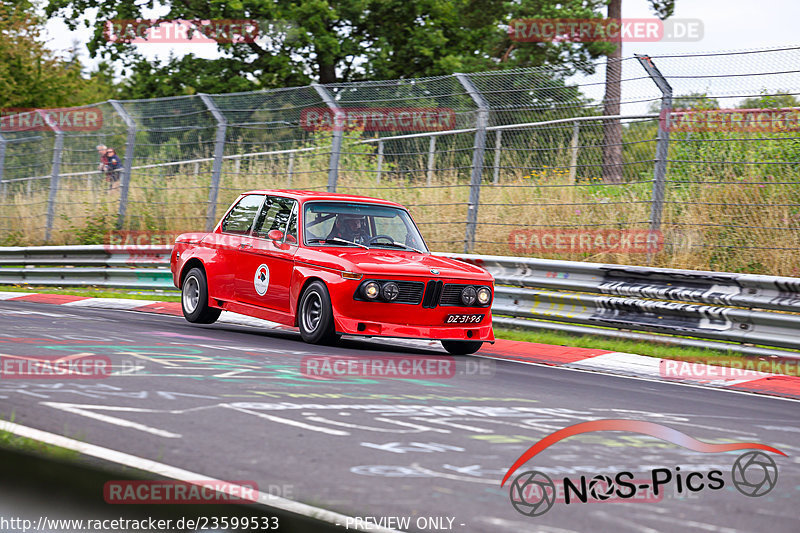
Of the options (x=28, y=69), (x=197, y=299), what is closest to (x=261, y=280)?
→ (x=197, y=299)

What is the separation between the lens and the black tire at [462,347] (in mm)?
10453

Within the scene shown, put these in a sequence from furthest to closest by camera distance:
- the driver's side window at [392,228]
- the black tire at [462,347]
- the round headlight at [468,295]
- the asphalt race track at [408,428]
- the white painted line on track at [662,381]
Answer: the driver's side window at [392,228], the black tire at [462,347], the round headlight at [468,295], the white painted line on track at [662,381], the asphalt race track at [408,428]

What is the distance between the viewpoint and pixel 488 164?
45.0ft

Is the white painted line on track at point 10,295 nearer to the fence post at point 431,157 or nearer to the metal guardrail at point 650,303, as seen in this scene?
the fence post at point 431,157

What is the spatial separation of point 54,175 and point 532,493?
19.5m

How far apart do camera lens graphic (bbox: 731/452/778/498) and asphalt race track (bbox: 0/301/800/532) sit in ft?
0.14

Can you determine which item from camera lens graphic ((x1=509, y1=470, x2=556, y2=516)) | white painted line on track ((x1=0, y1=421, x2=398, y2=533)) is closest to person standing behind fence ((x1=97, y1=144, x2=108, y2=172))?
white painted line on track ((x1=0, y1=421, x2=398, y2=533))

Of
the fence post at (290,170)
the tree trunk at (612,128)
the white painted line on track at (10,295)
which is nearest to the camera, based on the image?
the tree trunk at (612,128)

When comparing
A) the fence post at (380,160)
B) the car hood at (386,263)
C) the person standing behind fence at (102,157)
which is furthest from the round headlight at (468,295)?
the person standing behind fence at (102,157)

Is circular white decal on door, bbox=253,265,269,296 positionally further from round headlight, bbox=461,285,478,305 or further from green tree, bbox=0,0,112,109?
green tree, bbox=0,0,112,109

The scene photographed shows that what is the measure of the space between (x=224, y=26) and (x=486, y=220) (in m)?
21.4

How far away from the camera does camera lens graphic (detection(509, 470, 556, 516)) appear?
418cm

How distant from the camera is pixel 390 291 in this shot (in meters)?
9.55

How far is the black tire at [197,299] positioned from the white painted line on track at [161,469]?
6728 mm
